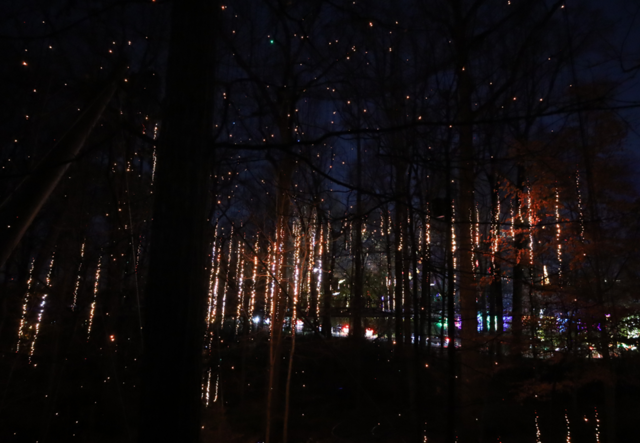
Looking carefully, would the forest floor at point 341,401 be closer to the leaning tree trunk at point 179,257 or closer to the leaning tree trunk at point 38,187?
the leaning tree trunk at point 38,187

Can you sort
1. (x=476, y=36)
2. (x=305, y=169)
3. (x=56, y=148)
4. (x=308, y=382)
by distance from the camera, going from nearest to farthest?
(x=56, y=148)
(x=476, y=36)
(x=305, y=169)
(x=308, y=382)

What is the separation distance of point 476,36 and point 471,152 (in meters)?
2.71

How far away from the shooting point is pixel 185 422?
2617mm

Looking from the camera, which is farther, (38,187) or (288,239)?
(288,239)

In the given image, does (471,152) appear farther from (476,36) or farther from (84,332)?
(84,332)

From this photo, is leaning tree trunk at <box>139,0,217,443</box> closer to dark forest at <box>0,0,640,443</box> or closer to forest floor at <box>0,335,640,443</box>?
dark forest at <box>0,0,640,443</box>

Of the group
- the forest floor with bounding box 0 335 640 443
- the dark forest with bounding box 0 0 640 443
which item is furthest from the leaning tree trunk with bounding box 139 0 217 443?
the forest floor with bounding box 0 335 640 443

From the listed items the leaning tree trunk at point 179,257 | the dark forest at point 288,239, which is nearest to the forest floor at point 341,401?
the dark forest at point 288,239

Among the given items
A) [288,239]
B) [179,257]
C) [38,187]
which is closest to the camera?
[179,257]

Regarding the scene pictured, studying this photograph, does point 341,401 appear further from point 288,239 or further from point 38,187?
point 38,187

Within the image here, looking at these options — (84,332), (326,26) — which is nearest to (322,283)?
(84,332)

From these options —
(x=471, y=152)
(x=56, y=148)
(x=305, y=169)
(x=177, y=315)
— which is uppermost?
(x=305, y=169)

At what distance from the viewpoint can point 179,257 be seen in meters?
2.69

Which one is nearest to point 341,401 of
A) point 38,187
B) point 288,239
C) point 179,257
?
point 288,239
